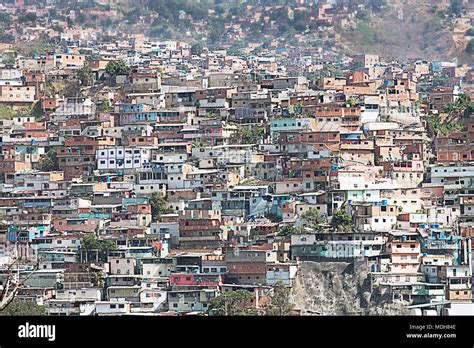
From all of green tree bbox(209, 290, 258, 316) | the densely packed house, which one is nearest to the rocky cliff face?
the densely packed house

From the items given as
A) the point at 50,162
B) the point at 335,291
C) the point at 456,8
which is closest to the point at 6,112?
the point at 50,162

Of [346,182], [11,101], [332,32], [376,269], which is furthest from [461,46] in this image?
[376,269]

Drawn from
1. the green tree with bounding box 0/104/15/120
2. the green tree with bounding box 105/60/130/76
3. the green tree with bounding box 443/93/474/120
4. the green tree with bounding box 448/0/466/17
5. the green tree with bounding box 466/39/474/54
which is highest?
the green tree with bounding box 448/0/466/17

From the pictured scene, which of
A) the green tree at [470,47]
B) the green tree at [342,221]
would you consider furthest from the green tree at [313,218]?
the green tree at [470,47]

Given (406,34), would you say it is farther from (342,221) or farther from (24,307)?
(24,307)

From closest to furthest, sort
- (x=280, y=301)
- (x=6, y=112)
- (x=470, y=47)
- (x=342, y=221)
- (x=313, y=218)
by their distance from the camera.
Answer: (x=280, y=301) → (x=342, y=221) → (x=313, y=218) → (x=6, y=112) → (x=470, y=47)

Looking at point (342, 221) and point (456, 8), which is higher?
point (456, 8)

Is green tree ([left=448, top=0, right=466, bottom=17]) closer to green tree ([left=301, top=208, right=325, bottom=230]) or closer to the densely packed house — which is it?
the densely packed house
